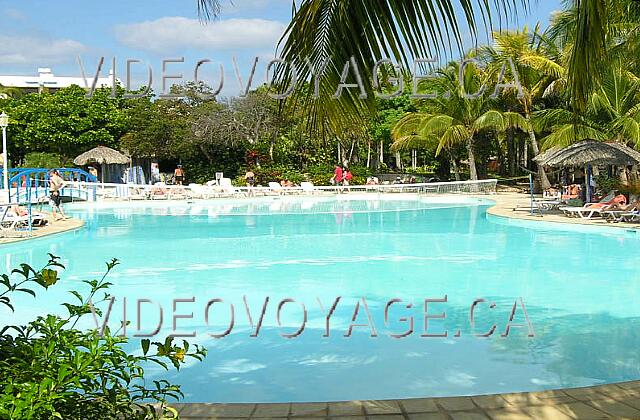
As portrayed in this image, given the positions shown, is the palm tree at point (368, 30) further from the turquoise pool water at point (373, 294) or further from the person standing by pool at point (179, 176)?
the person standing by pool at point (179, 176)

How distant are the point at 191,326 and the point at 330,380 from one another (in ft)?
8.36

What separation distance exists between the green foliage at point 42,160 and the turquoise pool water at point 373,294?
18170 millimetres

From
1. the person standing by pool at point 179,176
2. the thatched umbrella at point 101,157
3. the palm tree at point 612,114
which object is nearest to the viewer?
the palm tree at point 612,114

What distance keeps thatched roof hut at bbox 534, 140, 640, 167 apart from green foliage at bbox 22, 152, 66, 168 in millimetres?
26920

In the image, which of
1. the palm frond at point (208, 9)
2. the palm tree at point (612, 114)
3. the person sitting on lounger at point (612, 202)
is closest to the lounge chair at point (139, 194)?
the palm tree at point (612, 114)

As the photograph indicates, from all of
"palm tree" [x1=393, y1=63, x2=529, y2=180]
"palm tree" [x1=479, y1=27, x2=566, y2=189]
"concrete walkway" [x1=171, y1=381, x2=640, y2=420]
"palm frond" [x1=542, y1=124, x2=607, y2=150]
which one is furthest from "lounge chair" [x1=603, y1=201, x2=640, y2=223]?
"concrete walkway" [x1=171, y1=381, x2=640, y2=420]

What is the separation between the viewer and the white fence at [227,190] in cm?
2617

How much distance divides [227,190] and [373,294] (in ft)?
59.6

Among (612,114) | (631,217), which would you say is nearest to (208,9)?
(631,217)

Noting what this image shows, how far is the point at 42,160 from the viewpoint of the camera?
117 ft

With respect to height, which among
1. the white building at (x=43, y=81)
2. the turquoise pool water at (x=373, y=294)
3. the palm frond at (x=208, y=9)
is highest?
the white building at (x=43, y=81)

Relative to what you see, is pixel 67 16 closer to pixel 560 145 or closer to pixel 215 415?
pixel 215 415

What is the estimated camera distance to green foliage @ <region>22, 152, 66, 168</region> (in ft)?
117

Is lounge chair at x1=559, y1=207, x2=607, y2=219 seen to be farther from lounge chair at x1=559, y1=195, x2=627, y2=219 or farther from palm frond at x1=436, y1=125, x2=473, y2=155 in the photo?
palm frond at x1=436, y1=125, x2=473, y2=155
